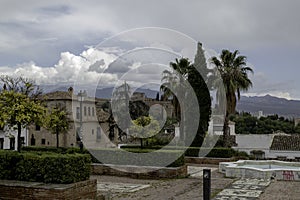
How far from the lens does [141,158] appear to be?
15.5m

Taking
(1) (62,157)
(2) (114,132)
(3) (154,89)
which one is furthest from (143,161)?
(2) (114,132)

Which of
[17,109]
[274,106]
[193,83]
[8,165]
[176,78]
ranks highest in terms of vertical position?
[176,78]

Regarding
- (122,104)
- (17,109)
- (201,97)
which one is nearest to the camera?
(17,109)

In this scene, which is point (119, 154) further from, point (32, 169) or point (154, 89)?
point (154, 89)

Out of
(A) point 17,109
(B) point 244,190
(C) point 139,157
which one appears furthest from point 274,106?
(A) point 17,109

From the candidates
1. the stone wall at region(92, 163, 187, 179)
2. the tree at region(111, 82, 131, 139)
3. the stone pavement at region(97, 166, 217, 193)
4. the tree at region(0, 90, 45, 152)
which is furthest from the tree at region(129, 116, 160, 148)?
the tree at region(0, 90, 45, 152)

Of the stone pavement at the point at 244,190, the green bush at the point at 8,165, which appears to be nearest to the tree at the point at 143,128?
the stone pavement at the point at 244,190

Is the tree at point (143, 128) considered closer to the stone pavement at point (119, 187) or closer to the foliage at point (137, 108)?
the foliage at point (137, 108)

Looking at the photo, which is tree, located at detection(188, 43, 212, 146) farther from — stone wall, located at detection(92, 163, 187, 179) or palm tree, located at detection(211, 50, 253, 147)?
stone wall, located at detection(92, 163, 187, 179)

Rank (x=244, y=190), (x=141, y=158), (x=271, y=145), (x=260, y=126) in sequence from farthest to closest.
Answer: (x=260, y=126)
(x=271, y=145)
(x=141, y=158)
(x=244, y=190)

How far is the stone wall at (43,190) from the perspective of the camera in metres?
8.53

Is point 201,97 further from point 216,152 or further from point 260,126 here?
point 260,126

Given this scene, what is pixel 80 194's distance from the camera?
909 cm

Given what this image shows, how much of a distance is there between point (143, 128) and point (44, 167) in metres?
12.8
